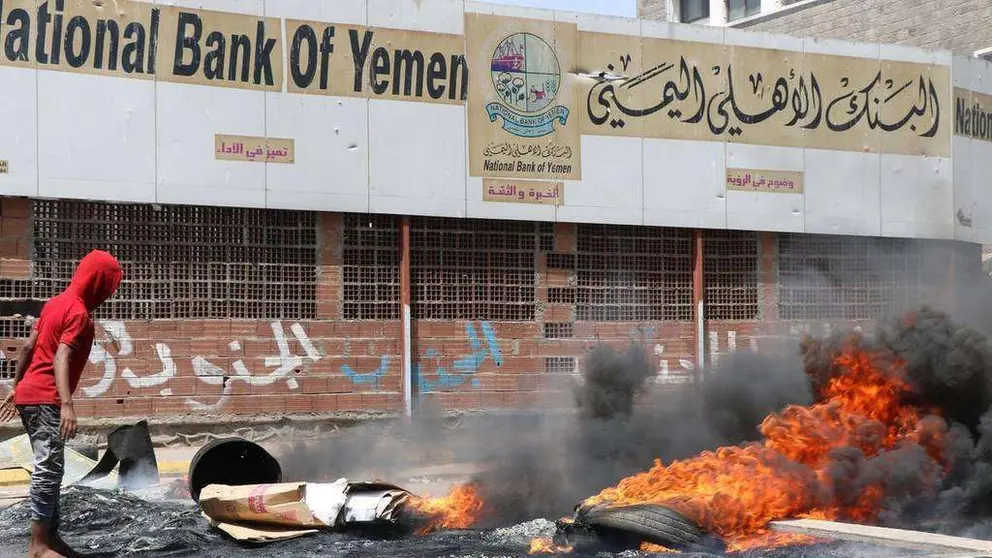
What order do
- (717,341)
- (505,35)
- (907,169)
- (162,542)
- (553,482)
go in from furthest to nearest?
1. (907,169)
2. (717,341)
3. (505,35)
4. (553,482)
5. (162,542)

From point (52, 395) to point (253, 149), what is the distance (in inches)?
286

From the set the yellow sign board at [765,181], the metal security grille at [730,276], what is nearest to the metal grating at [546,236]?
the metal security grille at [730,276]

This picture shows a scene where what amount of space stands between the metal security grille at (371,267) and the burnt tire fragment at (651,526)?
7641mm

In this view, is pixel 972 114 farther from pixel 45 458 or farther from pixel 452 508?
pixel 45 458

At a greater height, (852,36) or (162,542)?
(852,36)

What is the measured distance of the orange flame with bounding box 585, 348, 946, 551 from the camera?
7543mm

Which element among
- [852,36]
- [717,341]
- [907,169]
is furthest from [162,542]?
[852,36]

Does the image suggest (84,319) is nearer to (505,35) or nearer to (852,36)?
(505,35)

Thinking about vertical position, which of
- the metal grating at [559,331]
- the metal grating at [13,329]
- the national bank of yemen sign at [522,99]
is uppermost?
the national bank of yemen sign at [522,99]

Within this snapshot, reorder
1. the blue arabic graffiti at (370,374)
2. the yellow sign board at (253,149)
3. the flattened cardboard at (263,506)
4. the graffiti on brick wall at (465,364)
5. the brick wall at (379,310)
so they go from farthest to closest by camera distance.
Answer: the graffiti on brick wall at (465,364), the blue arabic graffiti at (370,374), the yellow sign board at (253,149), the brick wall at (379,310), the flattened cardboard at (263,506)

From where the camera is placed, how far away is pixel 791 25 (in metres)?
32.1

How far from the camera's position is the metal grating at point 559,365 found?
15.4 metres

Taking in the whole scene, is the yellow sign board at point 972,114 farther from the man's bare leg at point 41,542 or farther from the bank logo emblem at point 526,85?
the man's bare leg at point 41,542

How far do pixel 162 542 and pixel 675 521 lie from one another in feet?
10.7
